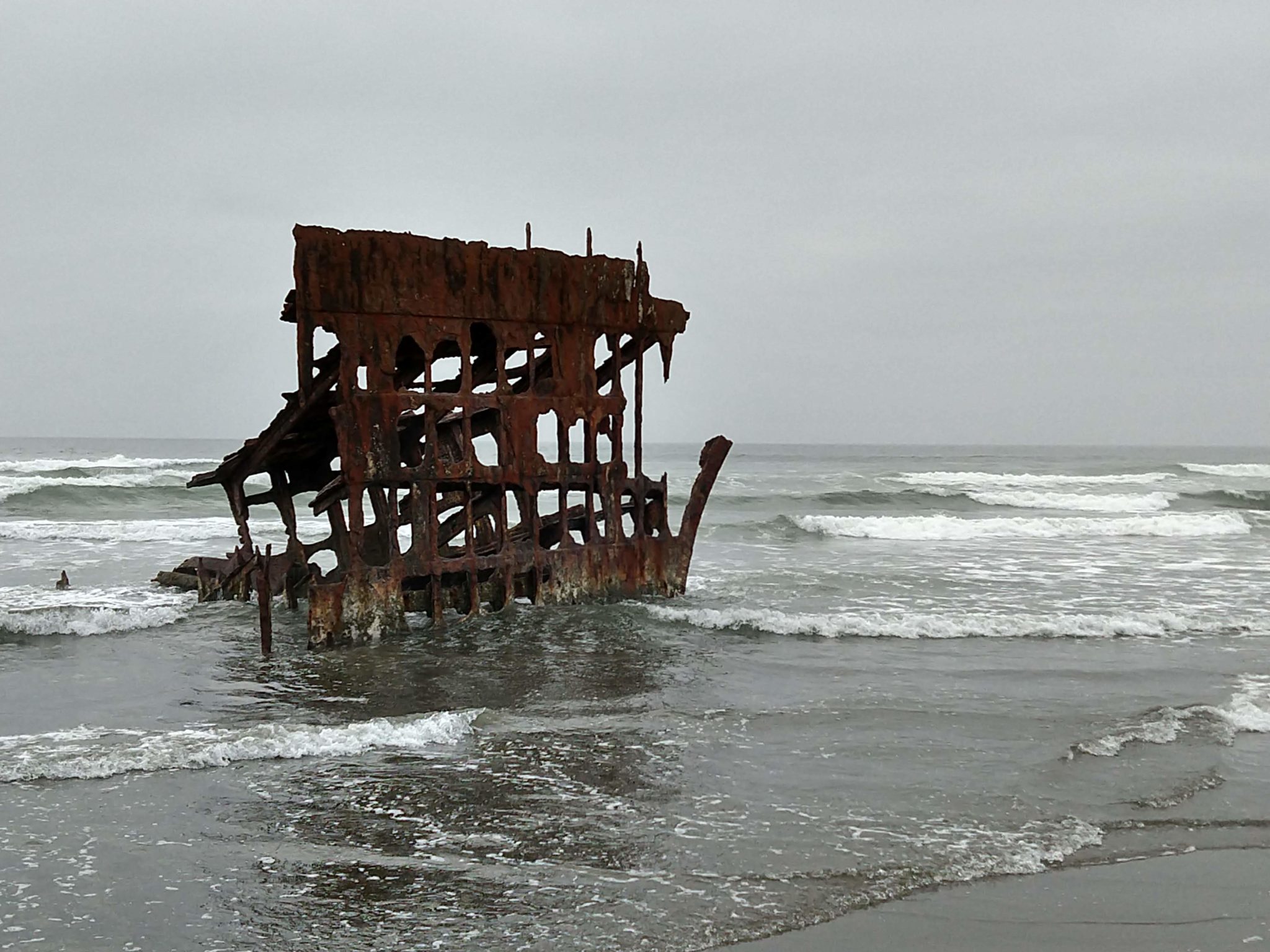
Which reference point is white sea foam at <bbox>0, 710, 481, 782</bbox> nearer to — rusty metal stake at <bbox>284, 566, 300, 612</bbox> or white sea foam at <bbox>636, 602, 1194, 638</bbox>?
white sea foam at <bbox>636, 602, 1194, 638</bbox>

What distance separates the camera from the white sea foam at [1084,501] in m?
Result: 34.4

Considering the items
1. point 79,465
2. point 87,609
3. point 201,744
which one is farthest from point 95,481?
point 201,744

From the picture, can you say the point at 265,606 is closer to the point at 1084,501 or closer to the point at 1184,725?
the point at 1184,725

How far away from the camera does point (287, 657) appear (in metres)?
9.26

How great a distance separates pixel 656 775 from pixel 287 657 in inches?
181

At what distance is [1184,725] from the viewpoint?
7219 mm

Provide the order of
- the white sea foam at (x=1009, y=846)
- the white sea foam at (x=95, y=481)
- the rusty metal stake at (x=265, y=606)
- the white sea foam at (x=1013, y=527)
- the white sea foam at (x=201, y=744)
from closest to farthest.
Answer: the white sea foam at (x=1009, y=846)
the white sea foam at (x=201, y=744)
the rusty metal stake at (x=265, y=606)
the white sea foam at (x=1013, y=527)
the white sea foam at (x=95, y=481)

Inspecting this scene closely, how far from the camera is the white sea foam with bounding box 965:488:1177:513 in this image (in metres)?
34.4

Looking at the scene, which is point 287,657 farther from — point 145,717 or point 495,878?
point 495,878

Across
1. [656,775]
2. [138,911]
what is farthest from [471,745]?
[138,911]

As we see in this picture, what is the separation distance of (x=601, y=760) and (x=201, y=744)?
8.25 ft

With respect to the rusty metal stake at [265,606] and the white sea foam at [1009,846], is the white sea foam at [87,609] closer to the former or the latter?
the rusty metal stake at [265,606]

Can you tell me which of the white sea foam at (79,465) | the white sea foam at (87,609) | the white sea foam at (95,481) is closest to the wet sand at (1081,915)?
the white sea foam at (87,609)

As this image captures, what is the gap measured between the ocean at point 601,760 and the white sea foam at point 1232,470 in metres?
51.3
